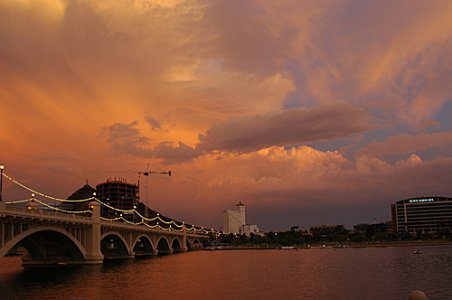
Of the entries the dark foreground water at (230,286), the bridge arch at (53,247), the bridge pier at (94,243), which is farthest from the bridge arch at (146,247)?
the dark foreground water at (230,286)

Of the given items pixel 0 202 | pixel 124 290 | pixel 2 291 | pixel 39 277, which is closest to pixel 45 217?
pixel 39 277

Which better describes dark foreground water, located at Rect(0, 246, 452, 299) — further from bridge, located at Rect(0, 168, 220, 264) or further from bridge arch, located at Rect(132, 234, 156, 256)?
bridge arch, located at Rect(132, 234, 156, 256)

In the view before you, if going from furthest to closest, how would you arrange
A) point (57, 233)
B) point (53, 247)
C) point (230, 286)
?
point (53, 247) → point (57, 233) → point (230, 286)

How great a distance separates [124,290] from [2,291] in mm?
13357

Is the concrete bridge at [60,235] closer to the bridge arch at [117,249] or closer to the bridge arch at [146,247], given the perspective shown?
the bridge arch at [117,249]

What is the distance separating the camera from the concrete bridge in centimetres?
6391

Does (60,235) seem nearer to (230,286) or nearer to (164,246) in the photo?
(230,286)

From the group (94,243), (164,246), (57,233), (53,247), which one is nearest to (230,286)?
(57,233)

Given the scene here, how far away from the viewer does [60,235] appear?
85.8 m

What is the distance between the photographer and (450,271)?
7300cm

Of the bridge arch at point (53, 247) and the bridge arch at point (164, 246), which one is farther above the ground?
the bridge arch at point (53, 247)

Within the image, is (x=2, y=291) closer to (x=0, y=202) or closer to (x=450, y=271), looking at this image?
(x=0, y=202)

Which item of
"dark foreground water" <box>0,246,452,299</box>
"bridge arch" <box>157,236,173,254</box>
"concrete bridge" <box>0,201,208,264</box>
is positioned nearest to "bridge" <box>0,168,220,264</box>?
"concrete bridge" <box>0,201,208,264</box>

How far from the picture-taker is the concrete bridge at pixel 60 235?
63.9 metres
